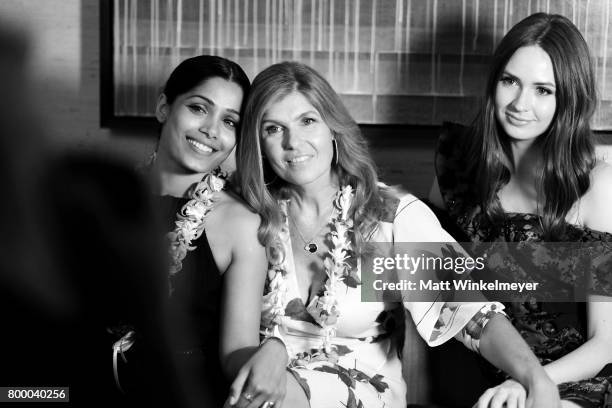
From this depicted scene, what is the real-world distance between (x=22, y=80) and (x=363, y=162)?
3.49 ft

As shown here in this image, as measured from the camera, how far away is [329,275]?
4.95ft

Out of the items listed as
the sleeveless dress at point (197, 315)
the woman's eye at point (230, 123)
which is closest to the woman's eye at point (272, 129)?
the woman's eye at point (230, 123)

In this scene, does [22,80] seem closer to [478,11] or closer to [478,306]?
[478,11]

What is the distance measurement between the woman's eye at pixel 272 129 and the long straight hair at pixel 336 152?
1 centimetres

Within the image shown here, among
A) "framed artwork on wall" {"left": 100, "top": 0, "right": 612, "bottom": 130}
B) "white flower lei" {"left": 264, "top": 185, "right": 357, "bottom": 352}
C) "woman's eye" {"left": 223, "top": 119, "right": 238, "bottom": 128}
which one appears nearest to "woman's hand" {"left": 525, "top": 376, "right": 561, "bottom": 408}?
"white flower lei" {"left": 264, "top": 185, "right": 357, "bottom": 352}

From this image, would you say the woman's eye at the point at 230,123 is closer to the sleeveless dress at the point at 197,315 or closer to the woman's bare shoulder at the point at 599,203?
the sleeveless dress at the point at 197,315

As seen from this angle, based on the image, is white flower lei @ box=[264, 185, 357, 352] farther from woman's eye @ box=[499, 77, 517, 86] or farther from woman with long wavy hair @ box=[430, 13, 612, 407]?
woman's eye @ box=[499, 77, 517, 86]

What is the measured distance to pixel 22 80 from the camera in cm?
212

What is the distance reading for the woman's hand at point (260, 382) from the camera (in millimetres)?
1231

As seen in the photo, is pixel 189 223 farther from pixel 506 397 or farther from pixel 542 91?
pixel 542 91

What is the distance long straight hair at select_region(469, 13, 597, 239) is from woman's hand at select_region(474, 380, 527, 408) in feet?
1.37

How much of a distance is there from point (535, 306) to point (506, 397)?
0.38m

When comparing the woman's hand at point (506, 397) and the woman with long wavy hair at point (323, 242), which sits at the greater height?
the woman with long wavy hair at point (323, 242)

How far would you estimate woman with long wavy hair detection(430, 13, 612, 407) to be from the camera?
5.18ft
